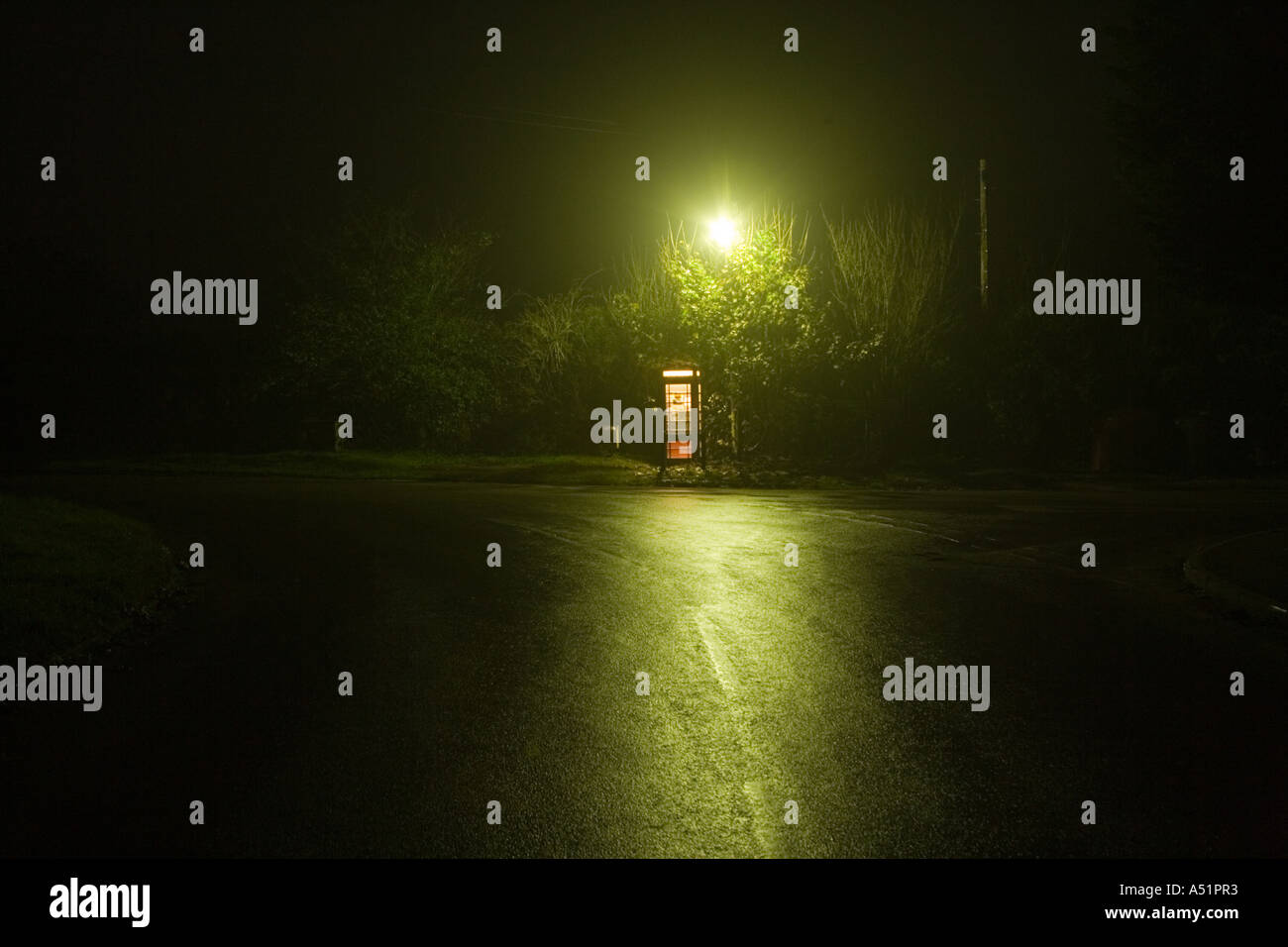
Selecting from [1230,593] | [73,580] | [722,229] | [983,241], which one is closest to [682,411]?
[722,229]

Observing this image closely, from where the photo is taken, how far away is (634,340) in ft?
116

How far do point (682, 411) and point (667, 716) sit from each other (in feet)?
82.5

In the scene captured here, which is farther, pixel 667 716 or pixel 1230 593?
pixel 1230 593

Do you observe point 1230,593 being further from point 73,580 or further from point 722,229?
point 722,229

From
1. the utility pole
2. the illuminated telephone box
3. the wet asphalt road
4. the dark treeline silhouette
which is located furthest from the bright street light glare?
the wet asphalt road

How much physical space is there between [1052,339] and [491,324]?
18.1 m

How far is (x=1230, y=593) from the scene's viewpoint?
11.8 m

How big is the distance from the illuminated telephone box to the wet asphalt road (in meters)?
16.9

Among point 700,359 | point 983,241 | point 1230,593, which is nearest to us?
point 1230,593

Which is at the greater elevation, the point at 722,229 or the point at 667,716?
the point at 722,229

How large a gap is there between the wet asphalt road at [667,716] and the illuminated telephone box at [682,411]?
16.9 m

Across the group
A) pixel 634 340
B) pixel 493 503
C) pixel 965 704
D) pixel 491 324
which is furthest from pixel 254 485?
pixel 965 704

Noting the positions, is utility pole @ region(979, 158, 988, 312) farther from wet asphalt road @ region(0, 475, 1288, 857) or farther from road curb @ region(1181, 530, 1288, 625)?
road curb @ region(1181, 530, 1288, 625)
